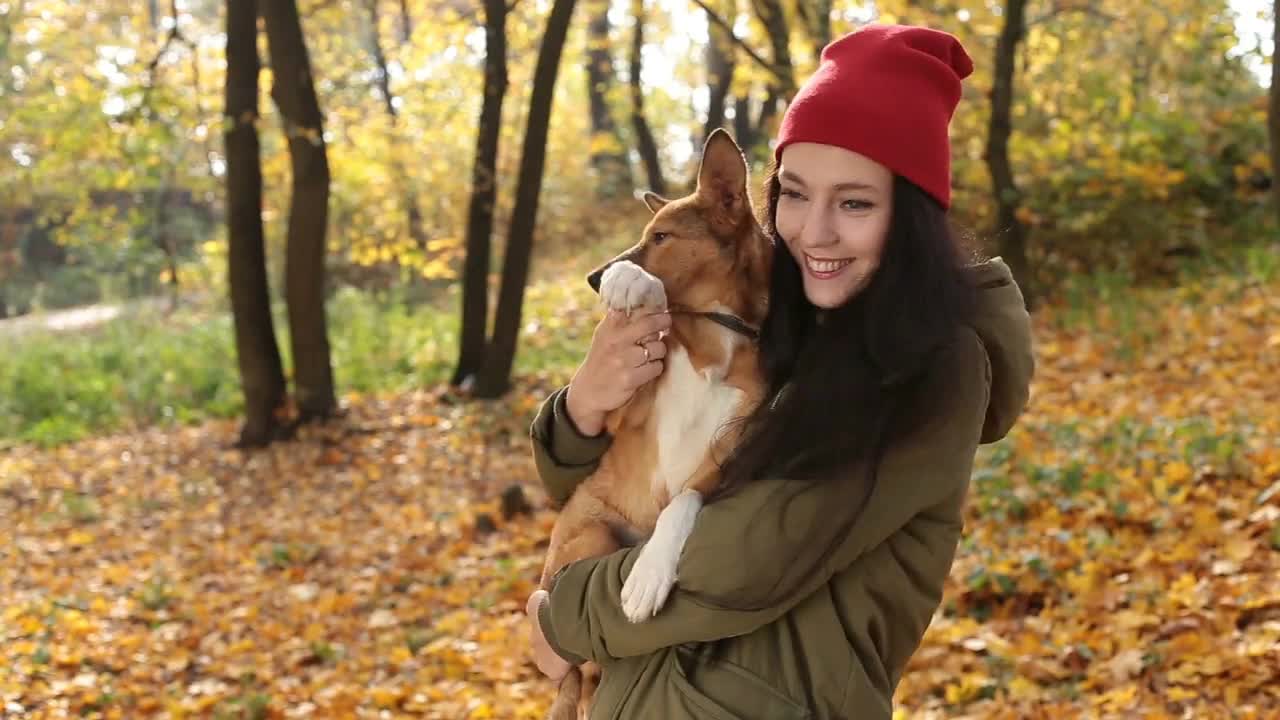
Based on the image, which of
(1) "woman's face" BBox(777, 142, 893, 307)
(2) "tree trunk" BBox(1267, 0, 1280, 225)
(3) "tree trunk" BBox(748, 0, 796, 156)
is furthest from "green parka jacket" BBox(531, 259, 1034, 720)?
(3) "tree trunk" BBox(748, 0, 796, 156)

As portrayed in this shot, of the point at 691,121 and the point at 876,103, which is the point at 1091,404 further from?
the point at 691,121

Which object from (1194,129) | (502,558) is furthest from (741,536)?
(1194,129)

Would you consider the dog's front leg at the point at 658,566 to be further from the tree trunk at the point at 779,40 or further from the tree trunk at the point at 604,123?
the tree trunk at the point at 604,123

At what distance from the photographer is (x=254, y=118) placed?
433 inches

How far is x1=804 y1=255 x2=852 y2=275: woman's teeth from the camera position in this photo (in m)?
2.18

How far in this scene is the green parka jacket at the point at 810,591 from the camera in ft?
6.57

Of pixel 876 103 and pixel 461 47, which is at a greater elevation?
pixel 461 47

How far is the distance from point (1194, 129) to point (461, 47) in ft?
29.7

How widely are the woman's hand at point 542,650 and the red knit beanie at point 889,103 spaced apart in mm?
1061

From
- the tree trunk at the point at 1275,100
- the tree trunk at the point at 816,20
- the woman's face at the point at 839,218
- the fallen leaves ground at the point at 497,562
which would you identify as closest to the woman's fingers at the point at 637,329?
the woman's face at the point at 839,218

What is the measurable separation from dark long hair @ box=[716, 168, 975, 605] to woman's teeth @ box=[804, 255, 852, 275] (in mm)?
61

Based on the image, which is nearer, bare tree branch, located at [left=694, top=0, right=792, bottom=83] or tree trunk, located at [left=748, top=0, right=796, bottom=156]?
bare tree branch, located at [left=694, top=0, right=792, bottom=83]

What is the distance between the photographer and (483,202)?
12.4 m

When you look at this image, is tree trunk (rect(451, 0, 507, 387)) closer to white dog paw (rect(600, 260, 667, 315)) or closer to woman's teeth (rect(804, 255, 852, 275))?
white dog paw (rect(600, 260, 667, 315))
